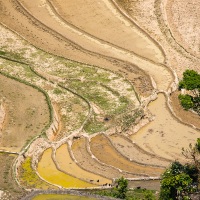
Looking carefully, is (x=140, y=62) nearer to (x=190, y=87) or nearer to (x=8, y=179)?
(x=190, y=87)

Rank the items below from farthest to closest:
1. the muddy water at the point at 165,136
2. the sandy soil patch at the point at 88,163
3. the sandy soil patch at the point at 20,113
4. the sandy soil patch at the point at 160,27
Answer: the sandy soil patch at the point at 160,27 < the sandy soil patch at the point at 20,113 < the muddy water at the point at 165,136 < the sandy soil patch at the point at 88,163

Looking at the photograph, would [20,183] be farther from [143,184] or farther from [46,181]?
[143,184]

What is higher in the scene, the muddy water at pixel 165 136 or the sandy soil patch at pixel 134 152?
the muddy water at pixel 165 136

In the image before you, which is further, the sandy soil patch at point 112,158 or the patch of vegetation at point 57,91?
the patch of vegetation at point 57,91

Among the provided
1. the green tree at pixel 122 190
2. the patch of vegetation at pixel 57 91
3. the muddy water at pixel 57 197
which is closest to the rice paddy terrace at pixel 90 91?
the patch of vegetation at pixel 57 91

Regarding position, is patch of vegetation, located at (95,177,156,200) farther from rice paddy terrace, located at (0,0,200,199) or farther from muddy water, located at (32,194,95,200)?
muddy water, located at (32,194,95,200)

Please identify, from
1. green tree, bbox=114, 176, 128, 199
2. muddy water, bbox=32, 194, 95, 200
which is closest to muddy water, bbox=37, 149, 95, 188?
green tree, bbox=114, 176, 128, 199

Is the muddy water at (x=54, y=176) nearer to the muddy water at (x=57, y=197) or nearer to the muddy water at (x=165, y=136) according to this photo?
the muddy water at (x=57, y=197)
